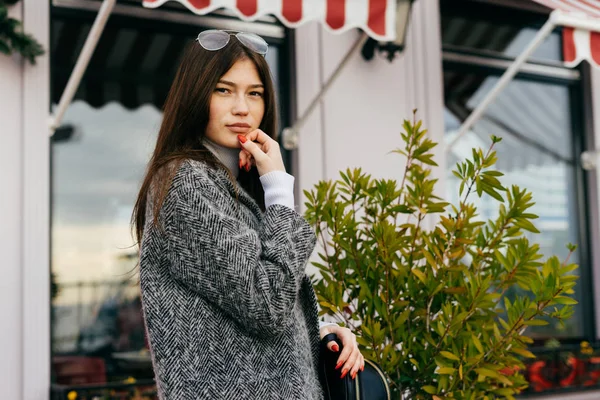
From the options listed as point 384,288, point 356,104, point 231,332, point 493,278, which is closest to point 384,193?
point 384,288

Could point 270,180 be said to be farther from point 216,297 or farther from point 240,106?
point 216,297

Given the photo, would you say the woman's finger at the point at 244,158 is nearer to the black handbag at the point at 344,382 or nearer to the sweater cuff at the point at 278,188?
the sweater cuff at the point at 278,188

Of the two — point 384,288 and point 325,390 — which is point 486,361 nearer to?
point 384,288

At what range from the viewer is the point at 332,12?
3508mm

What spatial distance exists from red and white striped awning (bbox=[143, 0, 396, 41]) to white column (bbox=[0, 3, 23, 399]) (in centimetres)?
131

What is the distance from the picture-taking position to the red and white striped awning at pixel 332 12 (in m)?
3.38

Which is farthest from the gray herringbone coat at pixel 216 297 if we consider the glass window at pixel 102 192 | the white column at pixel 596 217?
the white column at pixel 596 217

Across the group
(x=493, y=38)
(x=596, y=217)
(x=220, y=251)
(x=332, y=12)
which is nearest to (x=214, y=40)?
(x=220, y=251)

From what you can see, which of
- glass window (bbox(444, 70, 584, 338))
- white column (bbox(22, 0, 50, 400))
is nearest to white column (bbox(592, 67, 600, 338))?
glass window (bbox(444, 70, 584, 338))

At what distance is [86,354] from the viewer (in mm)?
4273

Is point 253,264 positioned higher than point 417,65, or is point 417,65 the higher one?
point 417,65

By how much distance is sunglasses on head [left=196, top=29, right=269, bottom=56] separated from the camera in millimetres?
1589

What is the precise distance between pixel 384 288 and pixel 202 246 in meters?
1.30

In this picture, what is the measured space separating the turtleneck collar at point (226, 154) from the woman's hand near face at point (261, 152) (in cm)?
3
